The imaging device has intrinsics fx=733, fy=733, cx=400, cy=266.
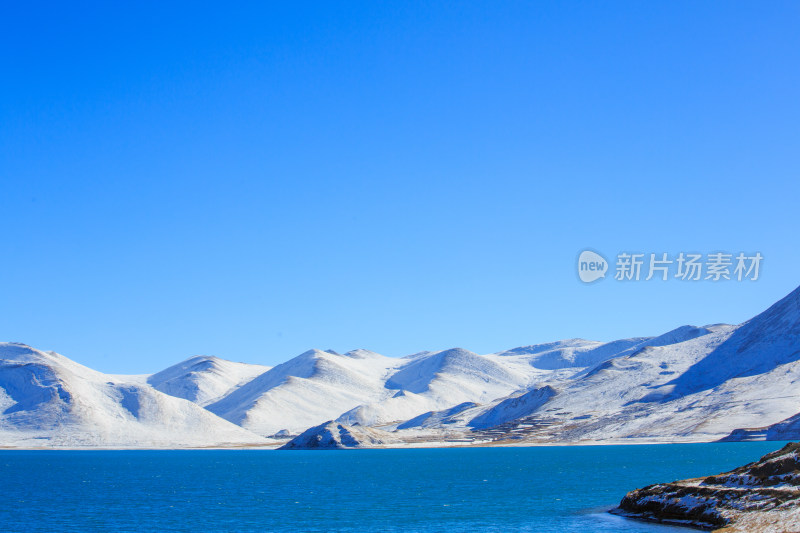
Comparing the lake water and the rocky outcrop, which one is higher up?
the rocky outcrop

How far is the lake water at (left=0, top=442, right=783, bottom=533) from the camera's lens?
64.7 meters

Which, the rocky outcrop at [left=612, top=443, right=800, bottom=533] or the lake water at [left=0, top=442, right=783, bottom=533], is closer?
the rocky outcrop at [left=612, top=443, right=800, bottom=533]

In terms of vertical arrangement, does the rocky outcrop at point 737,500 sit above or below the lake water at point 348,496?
above

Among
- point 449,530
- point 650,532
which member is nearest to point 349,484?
point 449,530

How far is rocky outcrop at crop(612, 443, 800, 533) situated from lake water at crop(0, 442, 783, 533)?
309cm

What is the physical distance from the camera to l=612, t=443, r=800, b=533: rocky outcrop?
154 ft

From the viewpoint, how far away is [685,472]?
106062 mm

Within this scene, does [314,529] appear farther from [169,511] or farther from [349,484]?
[349,484]

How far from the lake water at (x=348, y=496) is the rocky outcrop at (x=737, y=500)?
→ 309cm

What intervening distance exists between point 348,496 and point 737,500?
48.7m

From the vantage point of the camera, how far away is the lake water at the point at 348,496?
64.7 meters

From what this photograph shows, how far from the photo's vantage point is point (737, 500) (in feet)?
172

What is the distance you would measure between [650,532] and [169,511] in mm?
49092

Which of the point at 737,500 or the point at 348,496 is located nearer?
the point at 737,500
